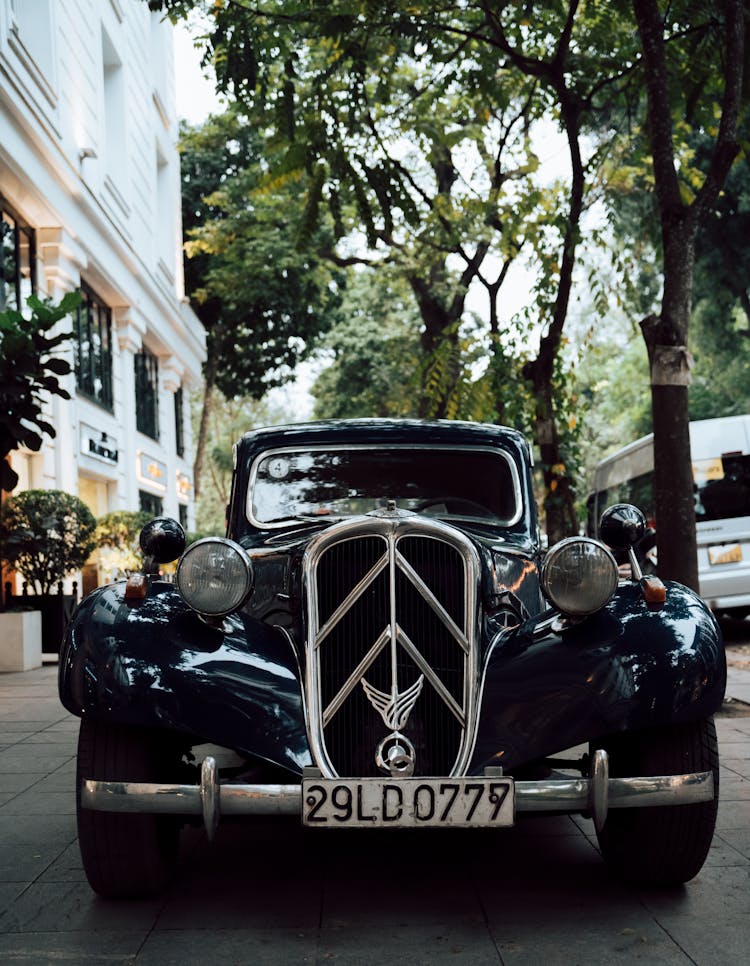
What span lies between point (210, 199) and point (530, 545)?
21.6 meters

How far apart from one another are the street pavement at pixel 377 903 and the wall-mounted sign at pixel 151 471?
19.3 m

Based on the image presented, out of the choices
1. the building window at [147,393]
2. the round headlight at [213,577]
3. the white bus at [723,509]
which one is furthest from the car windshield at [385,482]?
the building window at [147,393]

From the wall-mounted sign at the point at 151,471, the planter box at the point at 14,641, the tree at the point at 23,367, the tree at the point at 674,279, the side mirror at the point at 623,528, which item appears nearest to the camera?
the side mirror at the point at 623,528

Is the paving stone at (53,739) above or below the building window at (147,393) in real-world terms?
below

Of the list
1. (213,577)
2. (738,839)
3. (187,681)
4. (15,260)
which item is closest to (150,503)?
(15,260)

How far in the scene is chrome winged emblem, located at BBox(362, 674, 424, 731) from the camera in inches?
153

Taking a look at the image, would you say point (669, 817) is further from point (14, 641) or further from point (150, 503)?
point (150, 503)

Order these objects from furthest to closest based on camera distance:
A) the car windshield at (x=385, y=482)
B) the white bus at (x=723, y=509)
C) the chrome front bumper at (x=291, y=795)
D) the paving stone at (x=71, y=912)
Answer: the white bus at (x=723, y=509)
the car windshield at (x=385, y=482)
the paving stone at (x=71, y=912)
the chrome front bumper at (x=291, y=795)

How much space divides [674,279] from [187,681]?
604cm

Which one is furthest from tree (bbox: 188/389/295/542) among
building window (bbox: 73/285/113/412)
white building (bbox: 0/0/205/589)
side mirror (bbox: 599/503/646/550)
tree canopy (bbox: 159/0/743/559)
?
side mirror (bbox: 599/503/646/550)

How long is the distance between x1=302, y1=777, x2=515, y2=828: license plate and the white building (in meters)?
11.9

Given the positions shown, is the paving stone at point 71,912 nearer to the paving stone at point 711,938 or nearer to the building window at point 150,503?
the paving stone at point 711,938

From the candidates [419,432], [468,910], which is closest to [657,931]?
[468,910]

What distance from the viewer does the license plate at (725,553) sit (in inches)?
566
